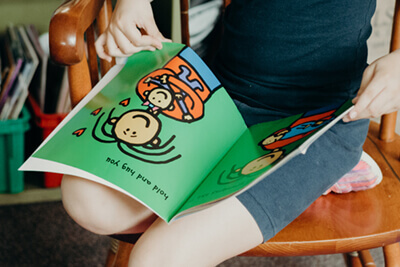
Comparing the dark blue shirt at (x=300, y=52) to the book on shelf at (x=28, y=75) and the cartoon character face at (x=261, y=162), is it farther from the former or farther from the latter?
the book on shelf at (x=28, y=75)

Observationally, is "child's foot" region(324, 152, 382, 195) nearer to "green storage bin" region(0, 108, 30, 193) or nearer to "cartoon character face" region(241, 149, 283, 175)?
"cartoon character face" region(241, 149, 283, 175)

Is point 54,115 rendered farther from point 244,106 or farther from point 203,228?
point 203,228

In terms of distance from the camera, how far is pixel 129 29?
1.94ft

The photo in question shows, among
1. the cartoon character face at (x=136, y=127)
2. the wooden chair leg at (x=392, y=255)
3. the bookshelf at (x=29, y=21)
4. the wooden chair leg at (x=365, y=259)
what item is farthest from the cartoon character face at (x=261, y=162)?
the bookshelf at (x=29, y=21)

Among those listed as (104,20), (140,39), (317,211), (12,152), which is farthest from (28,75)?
(317,211)

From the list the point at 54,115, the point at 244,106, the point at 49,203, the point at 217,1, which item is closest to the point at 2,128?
the point at 54,115

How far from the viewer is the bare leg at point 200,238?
504mm

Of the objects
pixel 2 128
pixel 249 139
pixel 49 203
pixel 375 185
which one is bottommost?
pixel 49 203

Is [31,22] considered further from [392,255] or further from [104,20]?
[392,255]

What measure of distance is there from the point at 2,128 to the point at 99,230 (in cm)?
71

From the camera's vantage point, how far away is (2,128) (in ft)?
3.86

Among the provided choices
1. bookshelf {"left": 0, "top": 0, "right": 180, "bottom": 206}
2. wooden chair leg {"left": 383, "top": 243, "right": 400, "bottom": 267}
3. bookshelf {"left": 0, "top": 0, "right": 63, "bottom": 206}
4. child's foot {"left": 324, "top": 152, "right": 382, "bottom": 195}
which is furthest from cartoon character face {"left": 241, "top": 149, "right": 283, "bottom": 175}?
bookshelf {"left": 0, "top": 0, "right": 63, "bottom": 206}

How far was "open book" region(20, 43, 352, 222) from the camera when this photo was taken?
481mm

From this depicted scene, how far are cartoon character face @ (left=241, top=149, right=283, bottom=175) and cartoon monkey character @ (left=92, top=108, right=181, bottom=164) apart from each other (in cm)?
8
